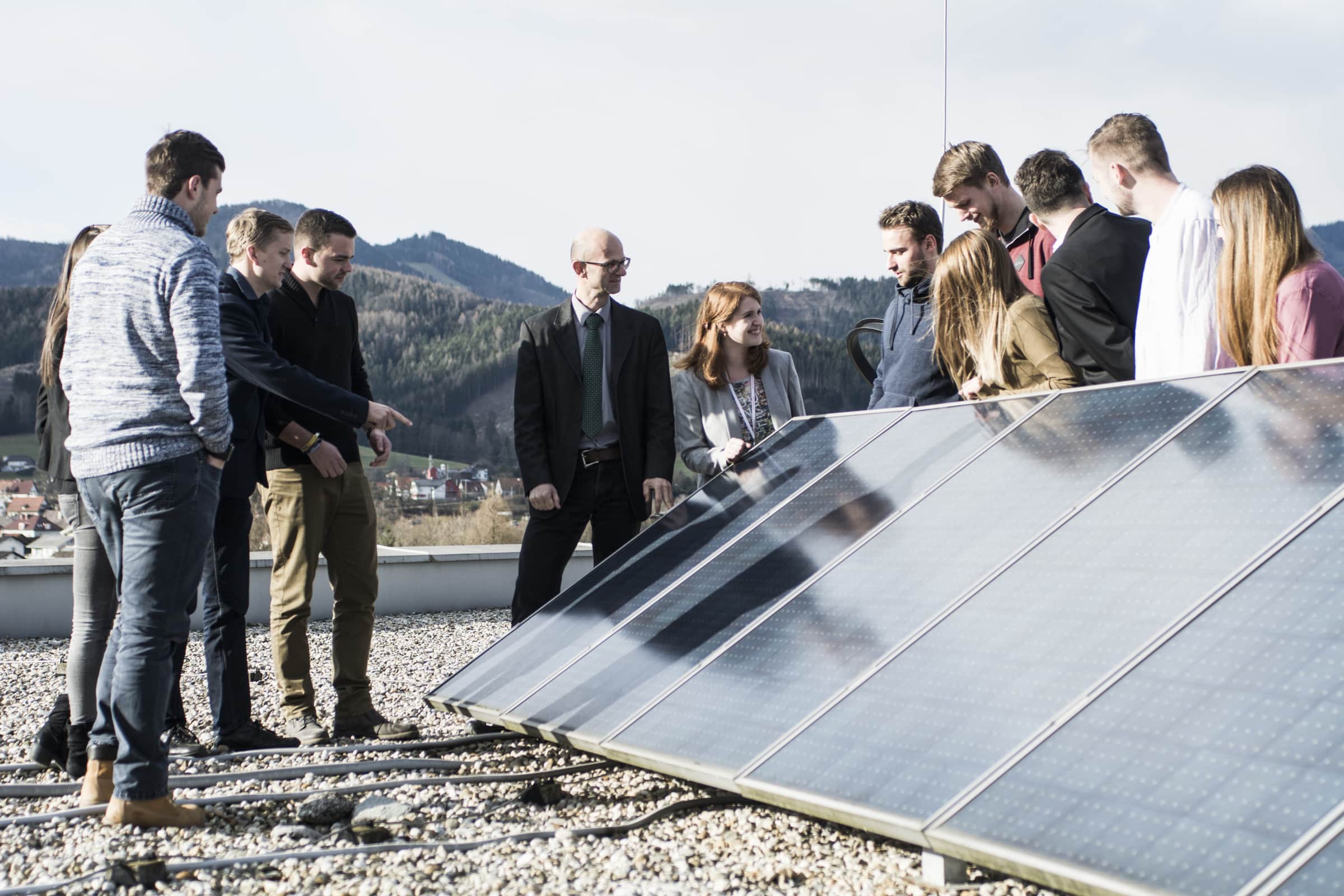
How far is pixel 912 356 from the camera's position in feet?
18.4

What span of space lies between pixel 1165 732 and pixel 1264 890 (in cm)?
48

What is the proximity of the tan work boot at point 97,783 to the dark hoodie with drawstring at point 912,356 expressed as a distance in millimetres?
3549

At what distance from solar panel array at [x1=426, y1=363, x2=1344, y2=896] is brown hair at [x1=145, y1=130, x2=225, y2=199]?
2.16 metres

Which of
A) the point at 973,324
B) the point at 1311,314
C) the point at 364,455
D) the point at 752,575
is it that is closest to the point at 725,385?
the point at 973,324

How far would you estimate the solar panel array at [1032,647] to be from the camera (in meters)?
2.47

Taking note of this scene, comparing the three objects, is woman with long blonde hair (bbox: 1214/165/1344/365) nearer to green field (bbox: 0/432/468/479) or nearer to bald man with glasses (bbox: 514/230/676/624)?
bald man with glasses (bbox: 514/230/676/624)

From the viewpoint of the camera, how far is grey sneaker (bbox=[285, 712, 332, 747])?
16.8 feet

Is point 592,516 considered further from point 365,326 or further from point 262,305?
point 365,326

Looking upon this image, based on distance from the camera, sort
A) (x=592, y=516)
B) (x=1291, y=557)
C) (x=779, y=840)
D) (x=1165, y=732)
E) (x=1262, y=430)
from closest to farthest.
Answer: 1. (x=1165, y=732)
2. (x=1291, y=557)
3. (x=1262, y=430)
4. (x=779, y=840)
5. (x=592, y=516)

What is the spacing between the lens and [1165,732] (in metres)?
2.63

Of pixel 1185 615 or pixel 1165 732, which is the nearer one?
pixel 1165 732

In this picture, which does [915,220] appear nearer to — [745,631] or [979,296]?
[979,296]

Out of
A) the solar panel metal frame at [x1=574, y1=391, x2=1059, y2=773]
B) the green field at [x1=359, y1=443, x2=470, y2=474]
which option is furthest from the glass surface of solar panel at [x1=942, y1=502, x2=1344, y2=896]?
the green field at [x1=359, y1=443, x2=470, y2=474]

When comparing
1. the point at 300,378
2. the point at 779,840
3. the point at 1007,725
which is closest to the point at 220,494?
the point at 300,378
